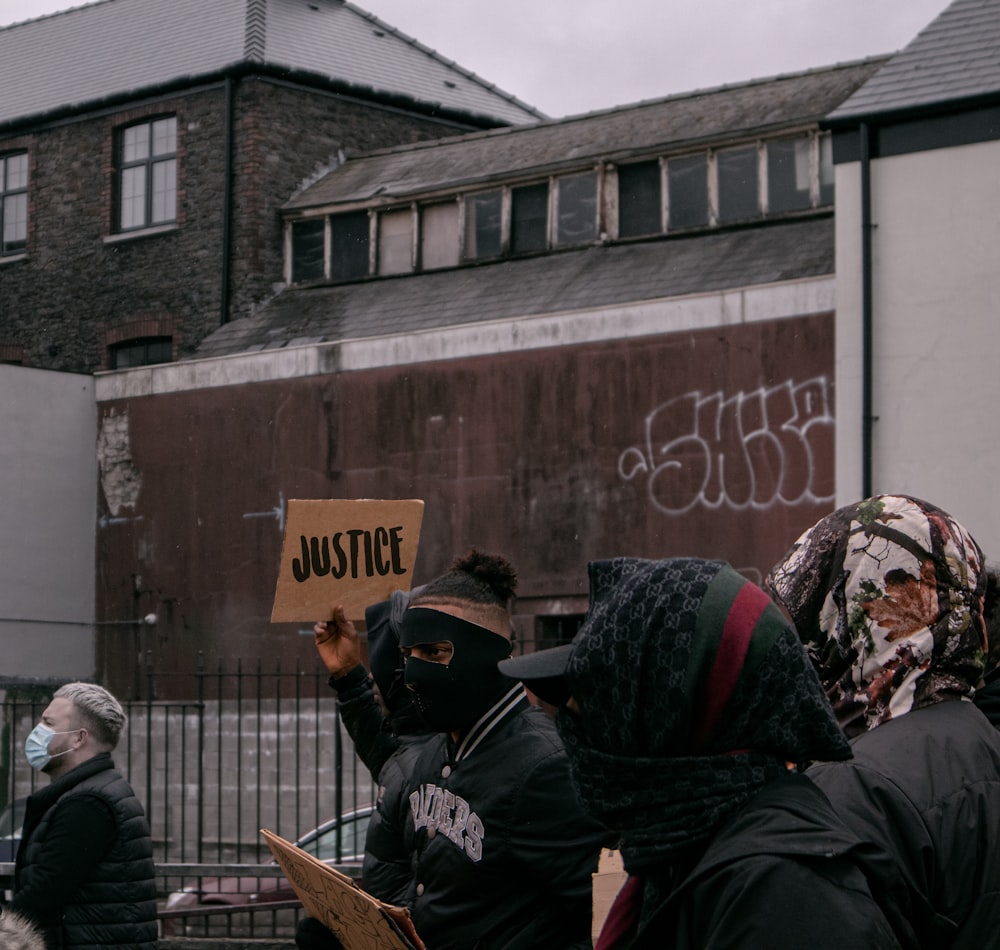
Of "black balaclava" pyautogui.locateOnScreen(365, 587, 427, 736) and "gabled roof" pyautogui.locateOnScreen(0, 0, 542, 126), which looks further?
"gabled roof" pyautogui.locateOnScreen(0, 0, 542, 126)

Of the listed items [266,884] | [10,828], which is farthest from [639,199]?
[266,884]

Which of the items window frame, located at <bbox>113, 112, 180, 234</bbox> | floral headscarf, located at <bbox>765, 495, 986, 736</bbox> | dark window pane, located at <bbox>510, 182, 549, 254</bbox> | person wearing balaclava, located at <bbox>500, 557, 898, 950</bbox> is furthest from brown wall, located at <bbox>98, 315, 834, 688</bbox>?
person wearing balaclava, located at <bbox>500, 557, 898, 950</bbox>

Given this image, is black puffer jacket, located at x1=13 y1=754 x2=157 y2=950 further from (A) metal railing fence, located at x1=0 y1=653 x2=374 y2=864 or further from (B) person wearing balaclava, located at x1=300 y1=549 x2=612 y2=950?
(A) metal railing fence, located at x1=0 y1=653 x2=374 y2=864

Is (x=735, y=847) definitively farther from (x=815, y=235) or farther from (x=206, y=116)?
(x=206, y=116)

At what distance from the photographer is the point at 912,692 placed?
9.95ft

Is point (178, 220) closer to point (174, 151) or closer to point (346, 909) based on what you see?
point (174, 151)

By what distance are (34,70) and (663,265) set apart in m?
14.6

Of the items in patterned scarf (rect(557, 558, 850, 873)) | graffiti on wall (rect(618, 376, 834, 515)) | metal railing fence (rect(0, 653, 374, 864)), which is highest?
graffiti on wall (rect(618, 376, 834, 515))

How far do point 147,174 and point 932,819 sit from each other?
27.3 meters

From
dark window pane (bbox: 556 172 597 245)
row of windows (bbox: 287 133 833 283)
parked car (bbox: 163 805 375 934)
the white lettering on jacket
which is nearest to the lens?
the white lettering on jacket

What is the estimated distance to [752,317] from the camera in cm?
2019

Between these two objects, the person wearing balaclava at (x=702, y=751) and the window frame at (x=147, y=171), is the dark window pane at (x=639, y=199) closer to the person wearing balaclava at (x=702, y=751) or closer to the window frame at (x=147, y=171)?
the window frame at (x=147, y=171)

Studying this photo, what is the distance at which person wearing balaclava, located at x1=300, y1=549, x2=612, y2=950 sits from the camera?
168 inches

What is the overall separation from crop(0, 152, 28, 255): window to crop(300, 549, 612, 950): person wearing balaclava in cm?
2704
